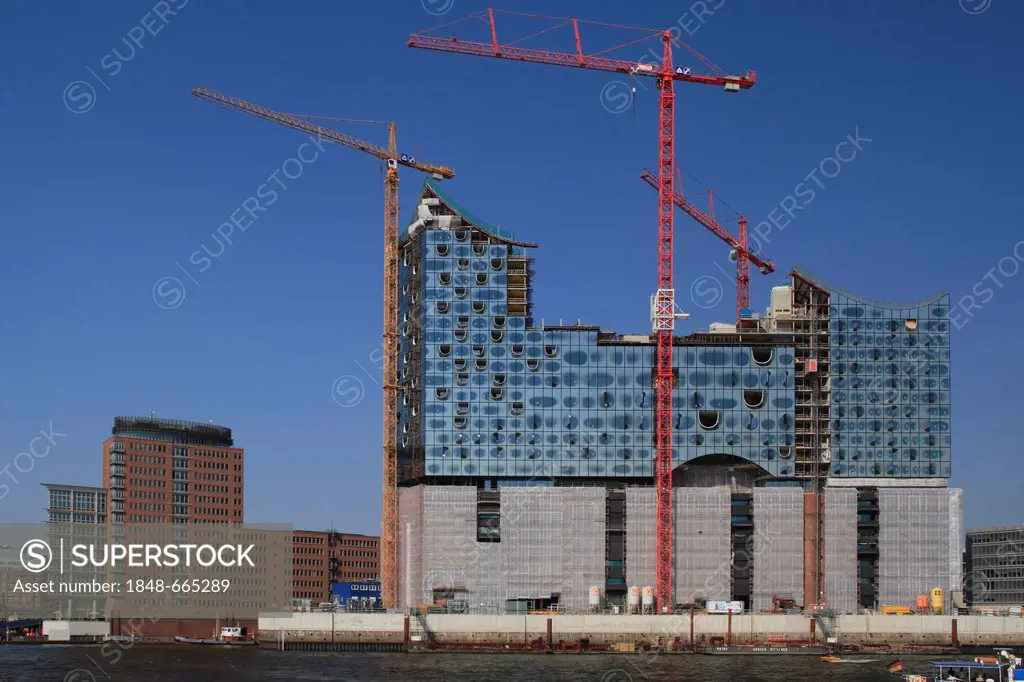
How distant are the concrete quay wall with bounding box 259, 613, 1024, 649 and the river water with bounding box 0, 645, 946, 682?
6970mm

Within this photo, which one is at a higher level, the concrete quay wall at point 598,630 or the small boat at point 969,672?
the small boat at point 969,672

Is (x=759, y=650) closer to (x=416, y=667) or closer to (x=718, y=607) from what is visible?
(x=718, y=607)

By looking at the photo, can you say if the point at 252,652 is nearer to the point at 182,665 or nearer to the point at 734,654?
the point at 182,665

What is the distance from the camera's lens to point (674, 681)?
5709 inches

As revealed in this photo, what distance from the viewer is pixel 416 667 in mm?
162500

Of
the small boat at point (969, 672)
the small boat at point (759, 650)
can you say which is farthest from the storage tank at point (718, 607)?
the small boat at point (969, 672)

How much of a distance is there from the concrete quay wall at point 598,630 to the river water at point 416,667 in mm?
6970

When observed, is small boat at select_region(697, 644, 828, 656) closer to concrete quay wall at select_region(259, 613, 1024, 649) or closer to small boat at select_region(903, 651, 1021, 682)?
concrete quay wall at select_region(259, 613, 1024, 649)

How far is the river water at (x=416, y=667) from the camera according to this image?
150 meters

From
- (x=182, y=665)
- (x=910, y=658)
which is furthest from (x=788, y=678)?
(x=182, y=665)

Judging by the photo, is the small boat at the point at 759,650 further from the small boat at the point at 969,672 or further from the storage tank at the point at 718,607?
the small boat at the point at 969,672

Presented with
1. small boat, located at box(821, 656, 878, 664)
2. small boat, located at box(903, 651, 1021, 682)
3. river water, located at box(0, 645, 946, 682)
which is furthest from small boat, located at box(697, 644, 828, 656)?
small boat, located at box(903, 651, 1021, 682)

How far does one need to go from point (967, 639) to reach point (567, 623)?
2196 inches

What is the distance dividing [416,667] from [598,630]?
3796 centimetres
